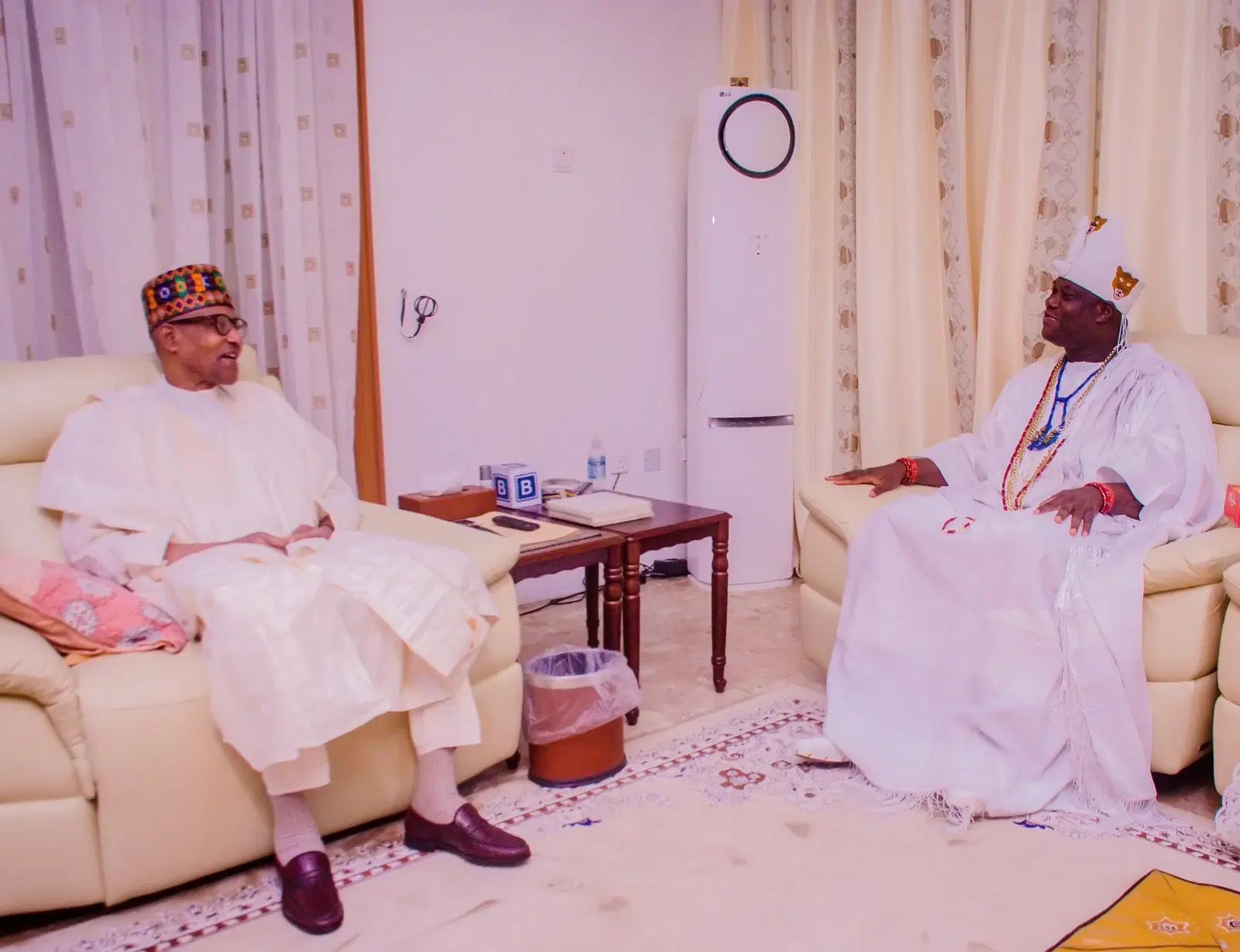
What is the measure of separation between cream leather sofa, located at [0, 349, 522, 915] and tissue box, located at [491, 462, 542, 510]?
34.3 inches

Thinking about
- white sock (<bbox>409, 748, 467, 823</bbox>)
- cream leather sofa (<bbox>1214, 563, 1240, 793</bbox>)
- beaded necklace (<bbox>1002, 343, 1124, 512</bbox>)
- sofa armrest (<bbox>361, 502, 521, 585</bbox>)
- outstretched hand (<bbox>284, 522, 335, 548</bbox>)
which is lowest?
white sock (<bbox>409, 748, 467, 823</bbox>)

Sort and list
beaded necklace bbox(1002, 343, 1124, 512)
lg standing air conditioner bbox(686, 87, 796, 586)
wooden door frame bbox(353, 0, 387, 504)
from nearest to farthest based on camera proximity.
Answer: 1. beaded necklace bbox(1002, 343, 1124, 512)
2. wooden door frame bbox(353, 0, 387, 504)
3. lg standing air conditioner bbox(686, 87, 796, 586)

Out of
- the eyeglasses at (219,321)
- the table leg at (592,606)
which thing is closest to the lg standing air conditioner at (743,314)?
the table leg at (592,606)

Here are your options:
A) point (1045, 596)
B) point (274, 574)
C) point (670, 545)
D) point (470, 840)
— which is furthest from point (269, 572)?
point (1045, 596)

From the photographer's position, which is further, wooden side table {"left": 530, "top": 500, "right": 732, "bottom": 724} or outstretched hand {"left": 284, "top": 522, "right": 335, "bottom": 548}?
wooden side table {"left": 530, "top": 500, "right": 732, "bottom": 724}

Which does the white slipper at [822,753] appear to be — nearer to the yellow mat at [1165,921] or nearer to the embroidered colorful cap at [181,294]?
the yellow mat at [1165,921]

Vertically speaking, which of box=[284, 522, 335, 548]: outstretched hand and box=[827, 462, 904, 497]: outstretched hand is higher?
box=[827, 462, 904, 497]: outstretched hand

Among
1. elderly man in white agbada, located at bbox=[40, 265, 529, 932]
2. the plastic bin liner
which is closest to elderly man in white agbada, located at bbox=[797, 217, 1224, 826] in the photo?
the plastic bin liner

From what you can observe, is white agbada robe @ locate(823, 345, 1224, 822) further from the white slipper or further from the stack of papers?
the stack of papers

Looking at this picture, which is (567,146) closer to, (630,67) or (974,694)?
(630,67)

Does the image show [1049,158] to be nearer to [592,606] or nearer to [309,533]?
[592,606]

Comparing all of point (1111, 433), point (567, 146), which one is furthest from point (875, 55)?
point (1111, 433)

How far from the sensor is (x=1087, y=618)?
78.3 inches

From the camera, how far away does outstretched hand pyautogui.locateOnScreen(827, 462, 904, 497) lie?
254cm
